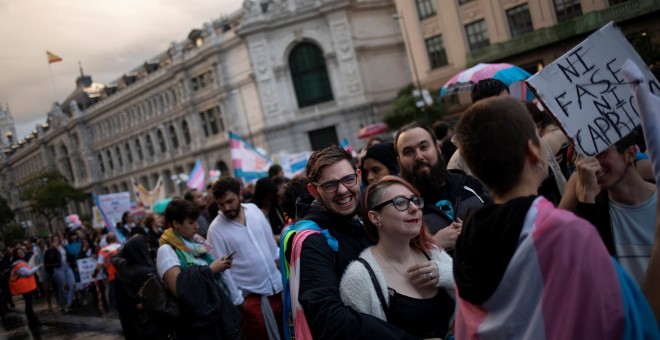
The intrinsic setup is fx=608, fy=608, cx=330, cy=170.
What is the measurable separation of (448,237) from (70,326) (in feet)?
39.9

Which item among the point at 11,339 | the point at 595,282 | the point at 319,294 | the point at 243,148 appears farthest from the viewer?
the point at 243,148

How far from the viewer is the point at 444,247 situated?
3234 mm

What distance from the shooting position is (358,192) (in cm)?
337

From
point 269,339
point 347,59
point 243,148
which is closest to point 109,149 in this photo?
point 347,59

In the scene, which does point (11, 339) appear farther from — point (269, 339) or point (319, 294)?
point (319, 294)

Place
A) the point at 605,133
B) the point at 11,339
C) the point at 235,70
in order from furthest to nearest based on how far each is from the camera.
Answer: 1. the point at 235,70
2. the point at 11,339
3. the point at 605,133

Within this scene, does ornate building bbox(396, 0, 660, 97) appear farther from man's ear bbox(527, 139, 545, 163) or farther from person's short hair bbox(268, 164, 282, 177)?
man's ear bbox(527, 139, 545, 163)

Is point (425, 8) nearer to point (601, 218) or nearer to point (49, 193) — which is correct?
point (601, 218)

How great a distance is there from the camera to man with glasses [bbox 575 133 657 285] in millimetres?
2580

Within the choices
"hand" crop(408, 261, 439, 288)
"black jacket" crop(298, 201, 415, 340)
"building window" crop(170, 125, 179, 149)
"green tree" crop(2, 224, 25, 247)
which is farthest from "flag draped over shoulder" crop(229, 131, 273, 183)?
"building window" crop(170, 125, 179, 149)

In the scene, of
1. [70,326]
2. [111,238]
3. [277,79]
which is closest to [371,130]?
[277,79]

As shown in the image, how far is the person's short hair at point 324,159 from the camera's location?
338cm

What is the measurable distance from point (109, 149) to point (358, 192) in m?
78.9

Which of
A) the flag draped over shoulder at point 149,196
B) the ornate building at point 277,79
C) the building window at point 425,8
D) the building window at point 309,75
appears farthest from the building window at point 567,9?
the building window at point 309,75
